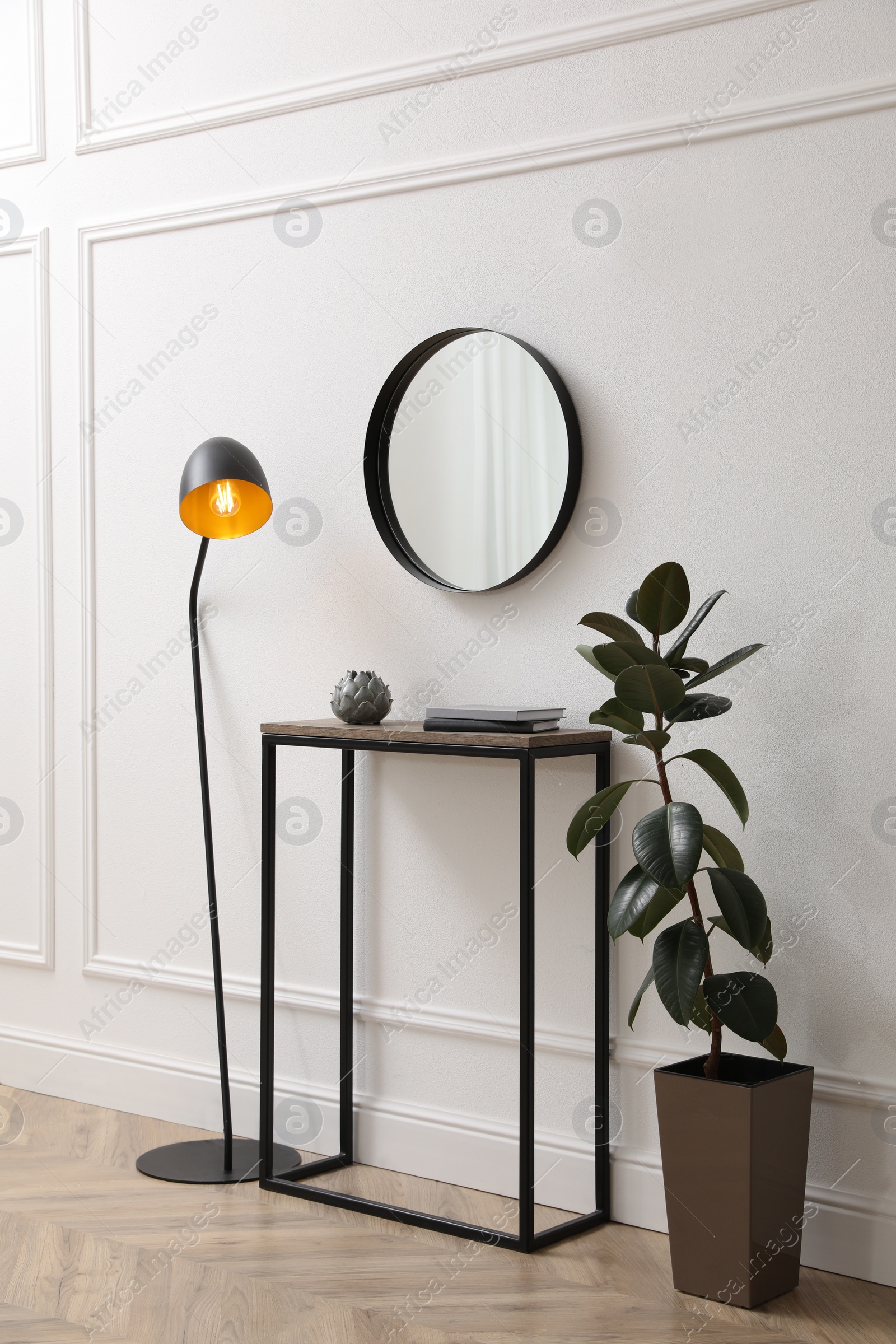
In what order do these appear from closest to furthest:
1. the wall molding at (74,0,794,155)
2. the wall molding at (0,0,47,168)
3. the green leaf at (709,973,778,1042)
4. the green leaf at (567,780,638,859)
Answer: the green leaf at (709,973,778,1042) → the green leaf at (567,780,638,859) → the wall molding at (74,0,794,155) → the wall molding at (0,0,47,168)

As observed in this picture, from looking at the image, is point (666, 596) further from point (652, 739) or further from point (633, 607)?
point (652, 739)

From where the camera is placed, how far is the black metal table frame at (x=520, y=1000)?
2.46m

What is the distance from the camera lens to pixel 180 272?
3.37m

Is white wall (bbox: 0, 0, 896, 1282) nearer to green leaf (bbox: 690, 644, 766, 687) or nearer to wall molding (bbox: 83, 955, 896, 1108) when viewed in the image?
wall molding (bbox: 83, 955, 896, 1108)

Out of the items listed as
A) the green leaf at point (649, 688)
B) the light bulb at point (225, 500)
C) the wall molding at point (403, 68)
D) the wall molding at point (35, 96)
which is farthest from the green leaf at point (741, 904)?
the wall molding at point (35, 96)

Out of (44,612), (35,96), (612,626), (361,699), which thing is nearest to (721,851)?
(612,626)

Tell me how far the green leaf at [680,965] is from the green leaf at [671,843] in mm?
155

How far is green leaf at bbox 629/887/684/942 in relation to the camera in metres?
2.23

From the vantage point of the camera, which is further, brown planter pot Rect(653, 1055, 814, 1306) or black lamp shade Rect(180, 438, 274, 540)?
black lamp shade Rect(180, 438, 274, 540)

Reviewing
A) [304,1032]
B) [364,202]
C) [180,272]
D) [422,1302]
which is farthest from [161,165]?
[422,1302]

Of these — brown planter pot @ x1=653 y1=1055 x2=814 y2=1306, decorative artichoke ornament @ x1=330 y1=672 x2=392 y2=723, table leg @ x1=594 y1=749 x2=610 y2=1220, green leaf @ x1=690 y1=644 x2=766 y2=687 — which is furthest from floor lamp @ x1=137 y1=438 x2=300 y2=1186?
green leaf @ x1=690 y1=644 x2=766 y2=687

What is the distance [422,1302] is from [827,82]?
8.12ft

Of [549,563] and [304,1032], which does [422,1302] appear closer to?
[304,1032]

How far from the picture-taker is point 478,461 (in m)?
2.88
